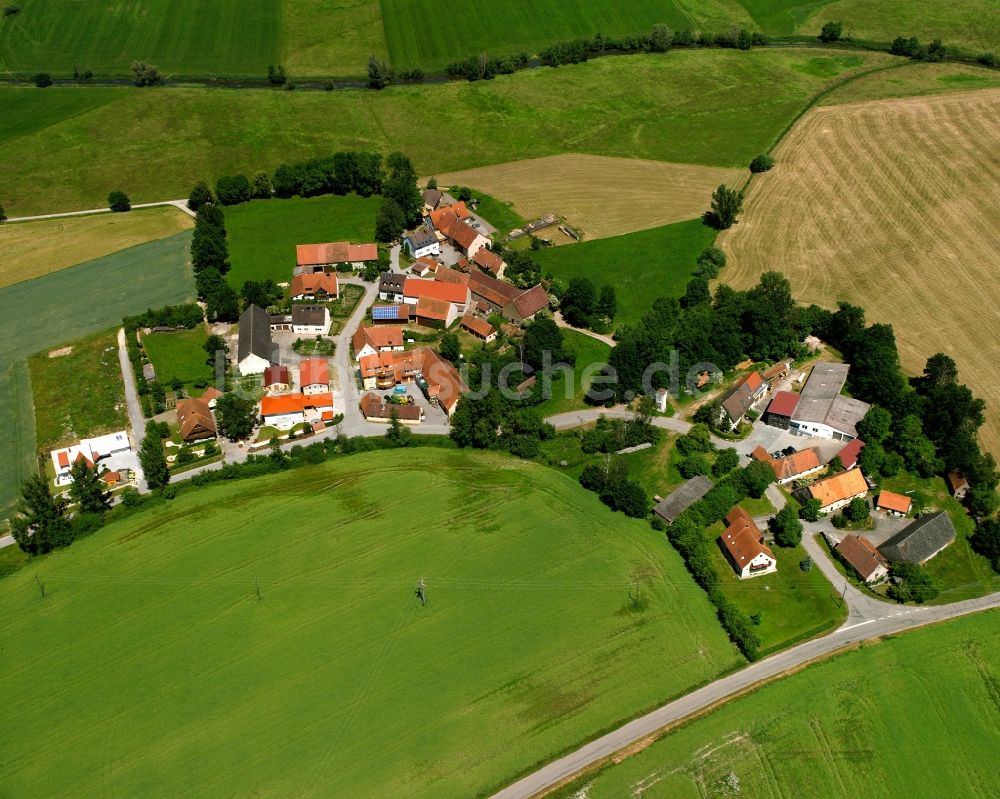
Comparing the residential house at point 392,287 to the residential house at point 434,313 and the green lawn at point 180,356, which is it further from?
the green lawn at point 180,356

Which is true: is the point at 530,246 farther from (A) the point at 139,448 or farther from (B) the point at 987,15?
(B) the point at 987,15

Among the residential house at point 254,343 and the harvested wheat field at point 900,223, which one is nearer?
the residential house at point 254,343

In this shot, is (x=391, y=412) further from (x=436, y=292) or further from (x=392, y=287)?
(x=392, y=287)

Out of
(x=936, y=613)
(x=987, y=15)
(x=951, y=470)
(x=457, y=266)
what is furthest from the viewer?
(x=987, y=15)

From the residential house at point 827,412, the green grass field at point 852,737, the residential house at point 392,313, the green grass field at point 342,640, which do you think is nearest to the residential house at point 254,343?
the residential house at point 392,313

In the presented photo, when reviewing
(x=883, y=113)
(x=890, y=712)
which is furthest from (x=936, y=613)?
(x=883, y=113)
